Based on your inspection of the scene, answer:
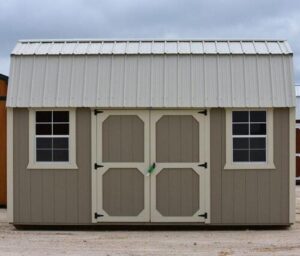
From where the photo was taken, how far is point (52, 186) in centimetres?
1231

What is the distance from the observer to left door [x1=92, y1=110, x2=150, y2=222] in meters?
12.2

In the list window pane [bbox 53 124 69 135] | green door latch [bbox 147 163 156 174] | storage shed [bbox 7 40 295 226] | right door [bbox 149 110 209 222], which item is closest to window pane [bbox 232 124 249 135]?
Answer: storage shed [bbox 7 40 295 226]

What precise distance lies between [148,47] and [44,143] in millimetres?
2536

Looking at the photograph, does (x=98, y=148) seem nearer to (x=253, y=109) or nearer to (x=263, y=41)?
(x=253, y=109)

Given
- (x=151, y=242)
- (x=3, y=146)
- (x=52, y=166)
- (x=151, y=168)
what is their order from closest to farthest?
(x=151, y=242), (x=151, y=168), (x=52, y=166), (x=3, y=146)

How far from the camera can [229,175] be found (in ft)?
40.1

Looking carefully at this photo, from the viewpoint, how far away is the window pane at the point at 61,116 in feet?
40.5

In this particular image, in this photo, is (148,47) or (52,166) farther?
(148,47)

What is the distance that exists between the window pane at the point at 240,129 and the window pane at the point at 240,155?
310mm

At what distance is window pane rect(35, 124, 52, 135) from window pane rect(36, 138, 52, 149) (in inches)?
4.1

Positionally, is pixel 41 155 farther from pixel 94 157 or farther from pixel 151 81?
pixel 151 81

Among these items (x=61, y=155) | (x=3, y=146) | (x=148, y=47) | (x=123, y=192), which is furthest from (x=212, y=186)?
(x=3, y=146)

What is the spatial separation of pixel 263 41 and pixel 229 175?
2650mm

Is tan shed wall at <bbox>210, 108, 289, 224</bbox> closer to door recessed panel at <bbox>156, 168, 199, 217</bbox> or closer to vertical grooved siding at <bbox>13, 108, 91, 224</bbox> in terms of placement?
door recessed panel at <bbox>156, 168, 199, 217</bbox>
